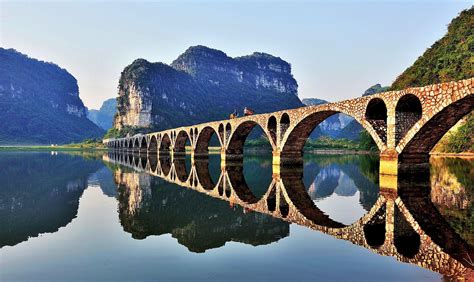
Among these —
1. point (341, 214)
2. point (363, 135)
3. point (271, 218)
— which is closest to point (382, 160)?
Result: point (341, 214)

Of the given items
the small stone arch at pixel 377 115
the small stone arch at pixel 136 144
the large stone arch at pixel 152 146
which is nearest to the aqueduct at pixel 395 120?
the small stone arch at pixel 377 115

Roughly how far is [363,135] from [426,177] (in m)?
55.0

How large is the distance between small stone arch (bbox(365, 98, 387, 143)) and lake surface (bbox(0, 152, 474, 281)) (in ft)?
26.8

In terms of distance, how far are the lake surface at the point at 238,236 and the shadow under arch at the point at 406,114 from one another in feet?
19.1

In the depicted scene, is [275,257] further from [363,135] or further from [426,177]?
[363,135]

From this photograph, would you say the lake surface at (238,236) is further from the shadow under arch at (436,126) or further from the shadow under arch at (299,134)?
the shadow under arch at (299,134)

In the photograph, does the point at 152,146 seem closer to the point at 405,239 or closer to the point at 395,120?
the point at 395,120

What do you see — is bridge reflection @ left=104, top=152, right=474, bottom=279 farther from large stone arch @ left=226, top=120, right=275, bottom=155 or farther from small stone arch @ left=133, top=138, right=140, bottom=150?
small stone arch @ left=133, top=138, right=140, bottom=150

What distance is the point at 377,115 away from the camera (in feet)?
91.7

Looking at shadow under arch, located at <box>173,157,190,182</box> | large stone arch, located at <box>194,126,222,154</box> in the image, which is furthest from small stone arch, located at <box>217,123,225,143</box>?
shadow under arch, located at <box>173,157,190,182</box>

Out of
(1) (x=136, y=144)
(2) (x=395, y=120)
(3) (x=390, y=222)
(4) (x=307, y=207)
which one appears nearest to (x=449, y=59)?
(2) (x=395, y=120)

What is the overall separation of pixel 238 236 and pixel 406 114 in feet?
59.2

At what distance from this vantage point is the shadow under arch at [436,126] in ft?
70.8

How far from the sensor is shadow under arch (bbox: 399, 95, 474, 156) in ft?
70.8
